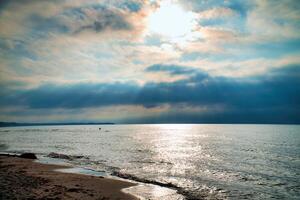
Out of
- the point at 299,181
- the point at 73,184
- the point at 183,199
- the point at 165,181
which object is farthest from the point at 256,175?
the point at 73,184

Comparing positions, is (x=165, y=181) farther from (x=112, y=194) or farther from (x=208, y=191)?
(x=112, y=194)

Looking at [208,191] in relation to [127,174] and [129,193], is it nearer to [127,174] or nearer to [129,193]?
[129,193]

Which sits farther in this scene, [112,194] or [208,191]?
[208,191]

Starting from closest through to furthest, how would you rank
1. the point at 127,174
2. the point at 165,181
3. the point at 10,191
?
1. the point at 10,191
2. the point at 165,181
3. the point at 127,174

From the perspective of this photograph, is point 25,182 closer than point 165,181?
Yes

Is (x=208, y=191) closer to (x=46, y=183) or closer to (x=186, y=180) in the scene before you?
(x=186, y=180)

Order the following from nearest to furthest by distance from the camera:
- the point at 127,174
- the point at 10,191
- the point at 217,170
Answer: the point at 10,191
the point at 127,174
the point at 217,170

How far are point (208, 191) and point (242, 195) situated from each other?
3.27 m

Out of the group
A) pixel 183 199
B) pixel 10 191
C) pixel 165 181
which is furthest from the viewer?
pixel 165 181

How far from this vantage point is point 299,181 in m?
29.8

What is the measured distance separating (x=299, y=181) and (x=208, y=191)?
1325 centimetres

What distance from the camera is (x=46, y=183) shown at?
24.7 metres

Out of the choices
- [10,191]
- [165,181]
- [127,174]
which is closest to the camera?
[10,191]

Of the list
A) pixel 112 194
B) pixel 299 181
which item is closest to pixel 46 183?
pixel 112 194
